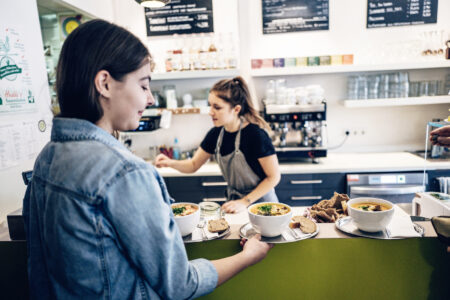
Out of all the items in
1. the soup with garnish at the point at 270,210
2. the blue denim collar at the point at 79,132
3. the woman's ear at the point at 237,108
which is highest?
the blue denim collar at the point at 79,132

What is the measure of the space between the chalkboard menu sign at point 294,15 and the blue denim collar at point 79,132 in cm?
320

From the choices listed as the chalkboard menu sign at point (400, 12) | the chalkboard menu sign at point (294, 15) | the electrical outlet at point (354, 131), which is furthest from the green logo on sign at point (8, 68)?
the chalkboard menu sign at point (400, 12)

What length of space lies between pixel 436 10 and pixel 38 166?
3989mm

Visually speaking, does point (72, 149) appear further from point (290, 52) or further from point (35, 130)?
point (290, 52)

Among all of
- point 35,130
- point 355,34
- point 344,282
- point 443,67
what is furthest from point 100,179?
point 443,67

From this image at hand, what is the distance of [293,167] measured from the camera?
3.10 m

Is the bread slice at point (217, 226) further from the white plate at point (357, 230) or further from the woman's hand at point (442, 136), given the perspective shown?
the woman's hand at point (442, 136)

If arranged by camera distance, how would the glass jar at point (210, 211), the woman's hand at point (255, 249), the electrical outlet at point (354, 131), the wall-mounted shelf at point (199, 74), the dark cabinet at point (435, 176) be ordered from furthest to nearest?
1. the electrical outlet at point (354, 131)
2. the wall-mounted shelf at point (199, 74)
3. the dark cabinet at point (435, 176)
4. the glass jar at point (210, 211)
5. the woman's hand at point (255, 249)

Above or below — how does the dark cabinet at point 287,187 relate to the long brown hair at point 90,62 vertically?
below

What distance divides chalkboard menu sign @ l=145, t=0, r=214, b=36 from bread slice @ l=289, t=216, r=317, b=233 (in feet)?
9.46

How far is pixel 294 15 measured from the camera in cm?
346

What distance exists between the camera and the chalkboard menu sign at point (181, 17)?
11.5ft

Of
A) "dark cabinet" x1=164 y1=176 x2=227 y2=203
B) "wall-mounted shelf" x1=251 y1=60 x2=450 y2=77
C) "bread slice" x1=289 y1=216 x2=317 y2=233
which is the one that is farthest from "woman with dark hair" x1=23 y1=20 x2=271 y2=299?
"wall-mounted shelf" x1=251 y1=60 x2=450 y2=77

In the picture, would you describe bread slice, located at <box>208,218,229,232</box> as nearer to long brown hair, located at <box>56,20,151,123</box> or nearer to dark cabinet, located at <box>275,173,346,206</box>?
long brown hair, located at <box>56,20,151,123</box>
